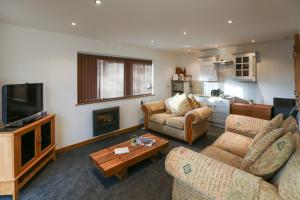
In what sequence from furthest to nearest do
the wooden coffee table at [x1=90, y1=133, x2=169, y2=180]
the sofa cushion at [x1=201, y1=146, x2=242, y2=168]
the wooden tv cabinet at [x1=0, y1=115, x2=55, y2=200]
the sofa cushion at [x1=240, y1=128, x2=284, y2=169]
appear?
1. the wooden coffee table at [x1=90, y1=133, x2=169, y2=180]
2. the wooden tv cabinet at [x1=0, y1=115, x2=55, y2=200]
3. the sofa cushion at [x1=201, y1=146, x2=242, y2=168]
4. the sofa cushion at [x1=240, y1=128, x2=284, y2=169]

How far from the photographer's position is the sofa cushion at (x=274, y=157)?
1.28 meters


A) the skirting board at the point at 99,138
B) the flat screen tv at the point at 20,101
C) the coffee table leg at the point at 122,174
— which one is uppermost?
the flat screen tv at the point at 20,101

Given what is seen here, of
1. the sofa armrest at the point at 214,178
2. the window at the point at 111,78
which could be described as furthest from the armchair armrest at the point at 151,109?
the sofa armrest at the point at 214,178

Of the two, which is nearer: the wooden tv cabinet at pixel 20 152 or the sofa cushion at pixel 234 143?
the wooden tv cabinet at pixel 20 152

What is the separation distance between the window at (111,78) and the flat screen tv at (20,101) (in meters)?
0.89

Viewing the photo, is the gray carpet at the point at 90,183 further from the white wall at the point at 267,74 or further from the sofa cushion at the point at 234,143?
the white wall at the point at 267,74

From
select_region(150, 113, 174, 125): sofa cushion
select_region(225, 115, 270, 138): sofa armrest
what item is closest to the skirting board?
select_region(150, 113, 174, 125): sofa cushion

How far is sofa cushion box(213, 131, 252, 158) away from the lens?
7.22 ft

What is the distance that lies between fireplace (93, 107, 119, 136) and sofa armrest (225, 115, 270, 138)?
2.55m

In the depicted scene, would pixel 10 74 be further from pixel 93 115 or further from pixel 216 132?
pixel 216 132

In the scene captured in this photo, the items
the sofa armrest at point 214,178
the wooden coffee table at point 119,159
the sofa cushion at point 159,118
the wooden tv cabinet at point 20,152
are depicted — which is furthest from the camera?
the sofa cushion at point 159,118

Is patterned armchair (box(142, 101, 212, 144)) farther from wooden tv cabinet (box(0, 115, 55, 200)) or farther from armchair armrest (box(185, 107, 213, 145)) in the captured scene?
wooden tv cabinet (box(0, 115, 55, 200))

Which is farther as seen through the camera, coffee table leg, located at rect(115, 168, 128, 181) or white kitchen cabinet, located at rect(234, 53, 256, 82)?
white kitchen cabinet, located at rect(234, 53, 256, 82)

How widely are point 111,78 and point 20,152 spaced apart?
99.6 inches
